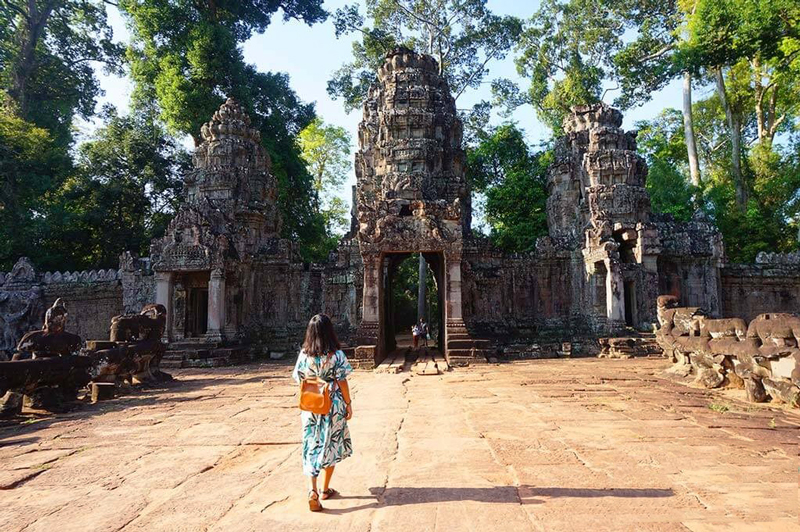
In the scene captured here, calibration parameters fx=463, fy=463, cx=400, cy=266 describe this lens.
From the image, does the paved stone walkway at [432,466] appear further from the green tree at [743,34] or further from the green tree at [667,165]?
the green tree at [667,165]

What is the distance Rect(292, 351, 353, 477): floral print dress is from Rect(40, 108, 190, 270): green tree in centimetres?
1984

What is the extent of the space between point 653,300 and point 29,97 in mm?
31867

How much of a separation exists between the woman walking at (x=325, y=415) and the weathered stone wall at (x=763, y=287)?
758 inches

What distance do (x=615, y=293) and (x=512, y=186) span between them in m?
10.1

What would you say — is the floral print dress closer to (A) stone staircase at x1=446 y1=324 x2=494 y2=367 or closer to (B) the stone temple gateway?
(A) stone staircase at x1=446 y1=324 x2=494 y2=367

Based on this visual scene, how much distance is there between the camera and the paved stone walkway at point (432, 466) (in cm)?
300

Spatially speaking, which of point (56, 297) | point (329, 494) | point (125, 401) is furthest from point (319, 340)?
point (56, 297)

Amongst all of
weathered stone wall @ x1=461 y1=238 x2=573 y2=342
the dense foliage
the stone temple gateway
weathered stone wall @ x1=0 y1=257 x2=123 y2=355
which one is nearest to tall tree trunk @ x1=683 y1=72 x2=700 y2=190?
the dense foliage

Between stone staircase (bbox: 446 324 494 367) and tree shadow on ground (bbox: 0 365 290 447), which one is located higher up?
stone staircase (bbox: 446 324 494 367)

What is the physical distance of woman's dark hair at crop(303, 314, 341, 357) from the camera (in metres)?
3.59

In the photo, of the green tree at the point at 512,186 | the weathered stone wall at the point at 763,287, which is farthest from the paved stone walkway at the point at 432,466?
the green tree at the point at 512,186

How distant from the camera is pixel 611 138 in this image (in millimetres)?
16766

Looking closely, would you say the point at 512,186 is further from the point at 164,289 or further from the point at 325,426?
the point at 325,426

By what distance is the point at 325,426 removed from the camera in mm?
3438
